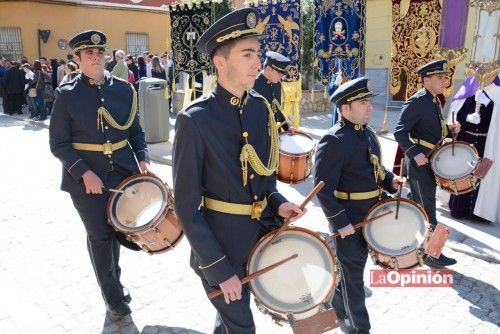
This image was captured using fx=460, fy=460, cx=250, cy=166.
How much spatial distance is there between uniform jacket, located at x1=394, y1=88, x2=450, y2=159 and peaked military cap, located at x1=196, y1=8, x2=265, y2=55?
9.33ft

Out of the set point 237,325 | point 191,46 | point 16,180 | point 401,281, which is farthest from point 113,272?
point 191,46

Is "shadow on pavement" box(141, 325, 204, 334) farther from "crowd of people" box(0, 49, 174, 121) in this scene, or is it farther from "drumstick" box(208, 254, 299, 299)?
"crowd of people" box(0, 49, 174, 121)

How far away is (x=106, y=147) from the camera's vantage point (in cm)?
355

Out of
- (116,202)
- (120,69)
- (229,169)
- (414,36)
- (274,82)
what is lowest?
(116,202)

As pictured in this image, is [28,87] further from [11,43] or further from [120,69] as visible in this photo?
[11,43]

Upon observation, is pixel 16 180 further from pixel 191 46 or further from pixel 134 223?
pixel 134 223

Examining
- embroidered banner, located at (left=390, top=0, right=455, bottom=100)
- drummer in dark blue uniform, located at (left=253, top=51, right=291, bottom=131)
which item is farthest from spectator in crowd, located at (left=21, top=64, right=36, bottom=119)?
embroidered banner, located at (left=390, top=0, right=455, bottom=100)

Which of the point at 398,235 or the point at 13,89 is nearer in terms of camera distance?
the point at 398,235

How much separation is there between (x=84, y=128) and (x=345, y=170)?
1973 mm

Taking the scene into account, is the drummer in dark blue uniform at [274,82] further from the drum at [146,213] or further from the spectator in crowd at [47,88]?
the spectator in crowd at [47,88]

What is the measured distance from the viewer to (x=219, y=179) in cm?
229

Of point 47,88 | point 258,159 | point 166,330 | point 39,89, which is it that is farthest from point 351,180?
point 47,88

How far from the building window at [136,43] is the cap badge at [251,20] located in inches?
1010

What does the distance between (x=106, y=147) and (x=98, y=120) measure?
214 mm
